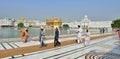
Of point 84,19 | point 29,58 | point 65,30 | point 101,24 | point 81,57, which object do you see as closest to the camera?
point 29,58

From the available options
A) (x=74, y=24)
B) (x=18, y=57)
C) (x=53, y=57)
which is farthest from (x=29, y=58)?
(x=74, y=24)

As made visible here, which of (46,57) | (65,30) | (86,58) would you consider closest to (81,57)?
(86,58)

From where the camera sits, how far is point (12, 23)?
17350cm

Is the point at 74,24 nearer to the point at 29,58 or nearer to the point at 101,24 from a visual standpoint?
the point at 101,24

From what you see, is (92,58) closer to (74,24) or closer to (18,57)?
Result: (18,57)

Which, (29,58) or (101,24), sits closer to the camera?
(29,58)

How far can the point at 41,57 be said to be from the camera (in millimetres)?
9719

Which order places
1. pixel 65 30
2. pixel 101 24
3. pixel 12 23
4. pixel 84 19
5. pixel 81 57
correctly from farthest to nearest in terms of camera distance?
1. pixel 12 23
2. pixel 84 19
3. pixel 101 24
4. pixel 65 30
5. pixel 81 57

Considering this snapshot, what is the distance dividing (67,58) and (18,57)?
8.92 feet

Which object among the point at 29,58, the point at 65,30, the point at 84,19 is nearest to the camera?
the point at 29,58

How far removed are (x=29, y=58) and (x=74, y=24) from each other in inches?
6021

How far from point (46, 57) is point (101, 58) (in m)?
3.15

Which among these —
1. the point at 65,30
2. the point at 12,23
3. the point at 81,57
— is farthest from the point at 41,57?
the point at 12,23

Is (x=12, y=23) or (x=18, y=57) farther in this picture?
(x=12, y=23)
